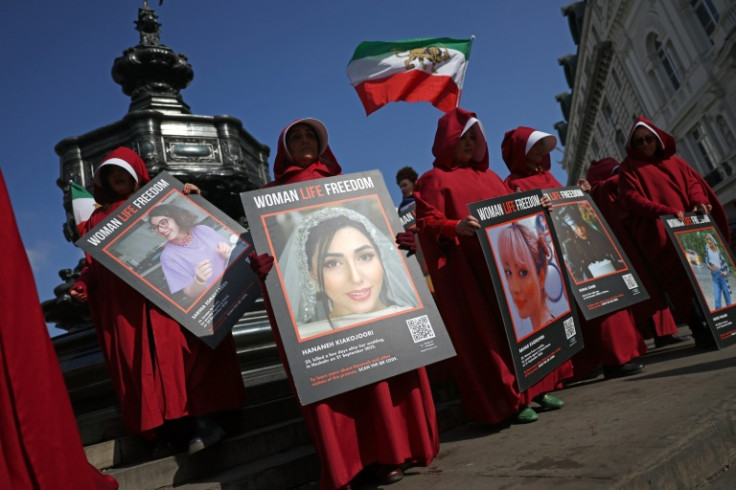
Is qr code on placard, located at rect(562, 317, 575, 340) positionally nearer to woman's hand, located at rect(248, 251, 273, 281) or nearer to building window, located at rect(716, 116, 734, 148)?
woman's hand, located at rect(248, 251, 273, 281)

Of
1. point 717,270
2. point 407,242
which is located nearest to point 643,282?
point 717,270

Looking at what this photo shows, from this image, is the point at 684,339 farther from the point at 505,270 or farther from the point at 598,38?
the point at 598,38

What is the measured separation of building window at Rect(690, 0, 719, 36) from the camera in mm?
23000

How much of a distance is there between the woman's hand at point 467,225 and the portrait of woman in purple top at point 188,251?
1.45 m

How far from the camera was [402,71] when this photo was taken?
571 cm

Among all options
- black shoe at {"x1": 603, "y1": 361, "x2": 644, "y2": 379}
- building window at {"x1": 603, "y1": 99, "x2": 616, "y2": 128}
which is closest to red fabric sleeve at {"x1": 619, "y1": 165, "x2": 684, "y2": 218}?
black shoe at {"x1": 603, "y1": 361, "x2": 644, "y2": 379}

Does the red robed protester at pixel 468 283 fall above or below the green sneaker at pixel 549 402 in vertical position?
above

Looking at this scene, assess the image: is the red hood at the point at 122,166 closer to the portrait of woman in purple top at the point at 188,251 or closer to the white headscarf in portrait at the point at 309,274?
the portrait of woman in purple top at the point at 188,251

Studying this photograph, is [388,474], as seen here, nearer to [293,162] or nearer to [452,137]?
[293,162]

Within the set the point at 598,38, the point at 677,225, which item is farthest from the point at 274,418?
the point at 598,38

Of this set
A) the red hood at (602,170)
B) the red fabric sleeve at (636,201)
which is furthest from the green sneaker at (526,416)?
the red hood at (602,170)

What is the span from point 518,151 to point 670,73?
29.6 metres

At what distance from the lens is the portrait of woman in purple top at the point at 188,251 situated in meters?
3.12

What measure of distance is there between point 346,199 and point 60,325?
5.00 meters
